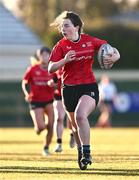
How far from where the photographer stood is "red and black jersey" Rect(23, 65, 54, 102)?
59.0 feet

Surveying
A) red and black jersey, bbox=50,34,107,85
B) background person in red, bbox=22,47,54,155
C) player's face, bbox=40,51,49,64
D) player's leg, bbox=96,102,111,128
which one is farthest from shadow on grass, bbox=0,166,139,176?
player's leg, bbox=96,102,111,128

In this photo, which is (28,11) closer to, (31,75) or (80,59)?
(31,75)

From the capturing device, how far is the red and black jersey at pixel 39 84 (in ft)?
59.0

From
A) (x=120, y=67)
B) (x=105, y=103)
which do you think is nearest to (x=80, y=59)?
(x=105, y=103)

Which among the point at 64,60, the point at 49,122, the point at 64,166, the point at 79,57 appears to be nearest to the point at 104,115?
the point at 49,122

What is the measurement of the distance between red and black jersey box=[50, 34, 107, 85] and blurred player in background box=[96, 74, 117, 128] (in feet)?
72.5

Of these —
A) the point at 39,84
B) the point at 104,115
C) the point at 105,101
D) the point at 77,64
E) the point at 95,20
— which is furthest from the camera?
the point at 95,20

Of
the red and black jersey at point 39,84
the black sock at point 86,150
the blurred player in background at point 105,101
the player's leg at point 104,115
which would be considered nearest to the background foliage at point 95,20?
the blurred player in background at point 105,101

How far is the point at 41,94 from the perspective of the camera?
17969 mm

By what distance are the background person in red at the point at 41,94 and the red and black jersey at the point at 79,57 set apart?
4.71 metres

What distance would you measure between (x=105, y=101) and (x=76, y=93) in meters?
23.0

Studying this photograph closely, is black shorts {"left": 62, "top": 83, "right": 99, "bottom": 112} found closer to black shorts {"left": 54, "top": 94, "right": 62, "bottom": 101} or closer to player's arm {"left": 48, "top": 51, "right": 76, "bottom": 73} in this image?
player's arm {"left": 48, "top": 51, "right": 76, "bottom": 73}

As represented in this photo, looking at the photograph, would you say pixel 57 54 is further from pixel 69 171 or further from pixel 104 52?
pixel 69 171

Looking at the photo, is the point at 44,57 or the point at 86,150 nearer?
the point at 86,150
